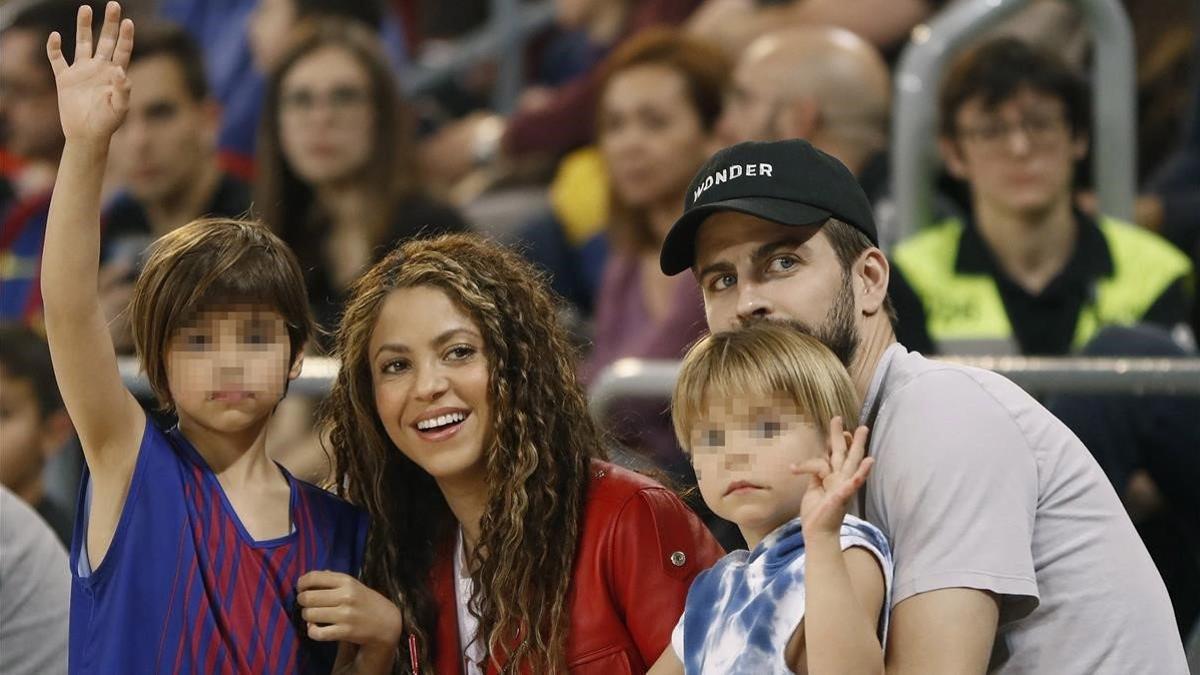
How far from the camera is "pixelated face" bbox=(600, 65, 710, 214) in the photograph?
4680 mm

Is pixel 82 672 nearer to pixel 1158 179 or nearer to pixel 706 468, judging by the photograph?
pixel 706 468

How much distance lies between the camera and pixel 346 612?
7.91 feet

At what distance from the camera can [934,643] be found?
2.09 m

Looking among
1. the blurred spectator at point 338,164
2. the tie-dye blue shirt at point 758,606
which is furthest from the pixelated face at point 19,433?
the tie-dye blue shirt at point 758,606

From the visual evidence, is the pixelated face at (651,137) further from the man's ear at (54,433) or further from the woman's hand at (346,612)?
the woman's hand at (346,612)

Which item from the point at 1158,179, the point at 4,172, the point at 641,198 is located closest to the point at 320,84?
the point at 641,198

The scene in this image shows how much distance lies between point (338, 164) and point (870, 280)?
2783 mm

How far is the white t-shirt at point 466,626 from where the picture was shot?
2525 millimetres

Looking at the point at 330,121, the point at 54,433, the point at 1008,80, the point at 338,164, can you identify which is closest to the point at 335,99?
the point at 330,121

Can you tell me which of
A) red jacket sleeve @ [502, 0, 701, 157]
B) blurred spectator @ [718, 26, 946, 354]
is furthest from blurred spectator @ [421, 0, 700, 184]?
blurred spectator @ [718, 26, 946, 354]

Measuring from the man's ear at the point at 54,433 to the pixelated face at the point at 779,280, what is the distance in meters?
1.91

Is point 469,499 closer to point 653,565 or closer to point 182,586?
point 653,565

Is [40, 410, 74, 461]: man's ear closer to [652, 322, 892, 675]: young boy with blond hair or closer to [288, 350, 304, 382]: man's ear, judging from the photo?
[288, 350, 304, 382]: man's ear

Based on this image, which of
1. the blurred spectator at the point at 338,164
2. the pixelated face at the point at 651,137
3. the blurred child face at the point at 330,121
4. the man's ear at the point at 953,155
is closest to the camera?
the man's ear at the point at 953,155
